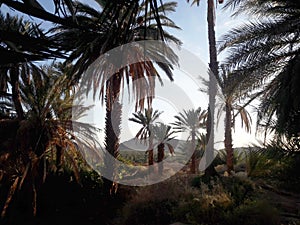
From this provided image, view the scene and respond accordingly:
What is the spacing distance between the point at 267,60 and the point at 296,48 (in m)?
1.32

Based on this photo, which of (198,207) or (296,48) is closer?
(198,207)

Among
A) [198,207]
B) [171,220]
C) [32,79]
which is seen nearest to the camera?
[198,207]

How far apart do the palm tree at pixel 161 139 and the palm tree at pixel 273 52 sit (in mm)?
17597

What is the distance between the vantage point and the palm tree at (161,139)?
1081 inches

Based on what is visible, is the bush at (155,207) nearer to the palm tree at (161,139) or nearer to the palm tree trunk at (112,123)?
the palm tree trunk at (112,123)

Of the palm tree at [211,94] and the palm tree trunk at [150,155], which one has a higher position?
the palm tree at [211,94]

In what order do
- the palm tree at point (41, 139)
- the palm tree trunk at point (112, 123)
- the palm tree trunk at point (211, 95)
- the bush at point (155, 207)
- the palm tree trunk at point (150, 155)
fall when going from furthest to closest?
the palm tree trunk at point (150, 155) → the palm tree trunk at point (211, 95) → the palm tree trunk at point (112, 123) → the palm tree at point (41, 139) → the bush at point (155, 207)

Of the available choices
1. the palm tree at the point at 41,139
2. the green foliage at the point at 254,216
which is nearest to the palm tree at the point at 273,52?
the green foliage at the point at 254,216

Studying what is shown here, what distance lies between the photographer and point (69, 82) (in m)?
A: 13.2

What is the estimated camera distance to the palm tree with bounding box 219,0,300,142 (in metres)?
9.24

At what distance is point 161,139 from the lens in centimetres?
2956

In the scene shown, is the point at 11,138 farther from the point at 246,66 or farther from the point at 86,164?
the point at 246,66

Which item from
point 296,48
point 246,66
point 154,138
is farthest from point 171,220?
point 154,138

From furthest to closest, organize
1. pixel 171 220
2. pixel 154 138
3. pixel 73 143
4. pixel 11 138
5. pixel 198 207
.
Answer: pixel 154 138 → pixel 73 143 → pixel 11 138 → pixel 171 220 → pixel 198 207
